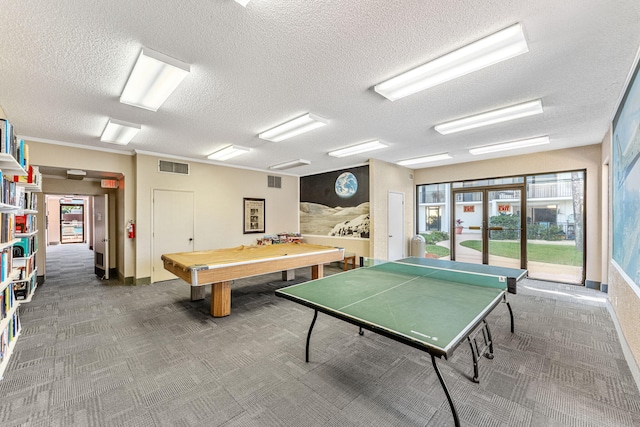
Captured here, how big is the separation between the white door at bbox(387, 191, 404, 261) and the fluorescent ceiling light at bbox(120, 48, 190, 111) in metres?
5.39

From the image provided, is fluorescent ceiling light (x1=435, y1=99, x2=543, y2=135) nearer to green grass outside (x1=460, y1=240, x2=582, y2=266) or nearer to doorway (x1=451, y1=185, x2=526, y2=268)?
doorway (x1=451, y1=185, x2=526, y2=268)

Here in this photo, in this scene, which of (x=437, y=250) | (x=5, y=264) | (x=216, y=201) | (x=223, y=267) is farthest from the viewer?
(x=437, y=250)

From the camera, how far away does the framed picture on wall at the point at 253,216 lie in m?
7.11

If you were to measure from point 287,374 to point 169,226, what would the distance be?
4.74 m

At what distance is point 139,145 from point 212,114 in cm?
249

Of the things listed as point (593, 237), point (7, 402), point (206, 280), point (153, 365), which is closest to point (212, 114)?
point (206, 280)

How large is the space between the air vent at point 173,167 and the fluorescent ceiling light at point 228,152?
0.62 meters

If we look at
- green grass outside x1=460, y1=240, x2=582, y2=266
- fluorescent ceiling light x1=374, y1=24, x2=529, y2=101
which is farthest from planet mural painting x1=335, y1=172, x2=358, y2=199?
fluorescent ceiling light x1=374, y1=24, x2=529, y2=101

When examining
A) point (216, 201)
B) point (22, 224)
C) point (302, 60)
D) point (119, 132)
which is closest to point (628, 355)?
point (302, 60)

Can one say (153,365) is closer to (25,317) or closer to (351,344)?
(351,344)

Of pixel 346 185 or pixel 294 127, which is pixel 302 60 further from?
pixel 346 185

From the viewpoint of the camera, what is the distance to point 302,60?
7.64ft

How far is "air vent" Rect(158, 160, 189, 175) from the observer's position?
5.66 meters

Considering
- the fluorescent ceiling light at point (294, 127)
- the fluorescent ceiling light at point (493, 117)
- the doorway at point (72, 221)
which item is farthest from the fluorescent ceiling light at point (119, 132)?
the doorway at point (72, 221)
